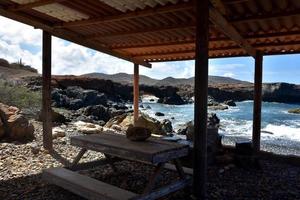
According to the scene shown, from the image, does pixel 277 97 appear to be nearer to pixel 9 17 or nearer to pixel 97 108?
pixel 97 108

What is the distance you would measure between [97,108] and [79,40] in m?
9.04

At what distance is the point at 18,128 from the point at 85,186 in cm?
434

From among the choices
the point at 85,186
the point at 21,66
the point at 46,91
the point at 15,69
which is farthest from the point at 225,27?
the point at 21,66

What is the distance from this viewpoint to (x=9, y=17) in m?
6.05

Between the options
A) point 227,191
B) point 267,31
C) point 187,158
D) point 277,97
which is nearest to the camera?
point 227,191

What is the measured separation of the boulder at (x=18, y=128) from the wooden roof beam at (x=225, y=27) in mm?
5201

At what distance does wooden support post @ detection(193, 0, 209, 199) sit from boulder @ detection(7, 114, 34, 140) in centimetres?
494

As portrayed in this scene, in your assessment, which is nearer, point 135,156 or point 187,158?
point 135,156

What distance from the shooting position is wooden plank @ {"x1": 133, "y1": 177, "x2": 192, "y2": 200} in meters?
3.97

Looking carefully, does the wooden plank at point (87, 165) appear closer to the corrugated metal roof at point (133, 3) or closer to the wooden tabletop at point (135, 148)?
the wooden tabletop at point (135, 148)

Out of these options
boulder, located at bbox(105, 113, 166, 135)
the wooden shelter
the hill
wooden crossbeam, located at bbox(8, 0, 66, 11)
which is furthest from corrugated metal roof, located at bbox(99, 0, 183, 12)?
the hill

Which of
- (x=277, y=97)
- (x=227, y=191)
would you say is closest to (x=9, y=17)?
(x=227, y=191)

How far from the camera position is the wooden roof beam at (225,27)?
4.90m

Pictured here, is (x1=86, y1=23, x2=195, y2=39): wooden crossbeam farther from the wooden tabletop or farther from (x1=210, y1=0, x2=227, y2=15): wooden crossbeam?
the wooden tabletop
